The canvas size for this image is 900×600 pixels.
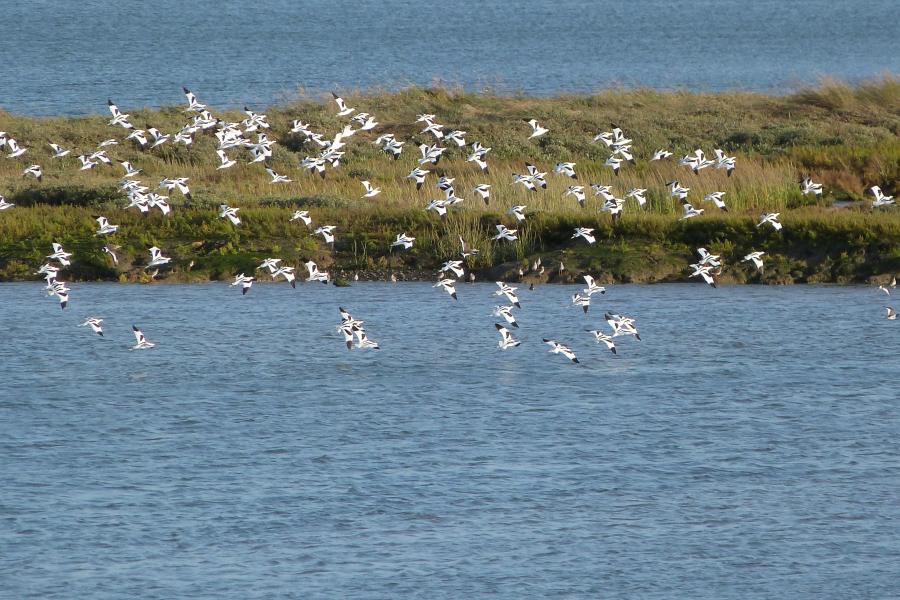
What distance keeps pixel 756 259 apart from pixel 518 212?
15.1ft

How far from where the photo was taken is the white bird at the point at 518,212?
102 feet

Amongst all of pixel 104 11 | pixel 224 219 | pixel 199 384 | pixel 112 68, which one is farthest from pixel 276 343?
pixel 104 11

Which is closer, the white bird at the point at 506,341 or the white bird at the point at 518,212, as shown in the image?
the white bird at the point at 506,341

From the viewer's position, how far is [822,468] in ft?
67.8

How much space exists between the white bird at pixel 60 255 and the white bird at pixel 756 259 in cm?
1246

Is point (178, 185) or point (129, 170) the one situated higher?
point (129, 170)

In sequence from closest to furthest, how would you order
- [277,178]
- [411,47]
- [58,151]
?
[277,178]
[58,151]
[411,47]

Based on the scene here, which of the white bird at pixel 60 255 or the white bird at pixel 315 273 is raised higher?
the white bird at pixel 60 255

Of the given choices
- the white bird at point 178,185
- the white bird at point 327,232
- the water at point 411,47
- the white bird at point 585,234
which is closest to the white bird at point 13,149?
the white bird at point 178,185

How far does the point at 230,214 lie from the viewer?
32.2m

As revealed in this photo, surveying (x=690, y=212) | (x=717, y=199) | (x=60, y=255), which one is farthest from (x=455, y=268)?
(x=60, y=255)

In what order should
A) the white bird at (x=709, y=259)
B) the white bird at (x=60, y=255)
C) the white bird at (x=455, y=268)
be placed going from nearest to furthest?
the white bird at (x=455, y=268) → the white bird at (x=709, y=259) → the white bird at (x=60, y=255)

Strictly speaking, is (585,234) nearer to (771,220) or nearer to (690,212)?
(690,212)

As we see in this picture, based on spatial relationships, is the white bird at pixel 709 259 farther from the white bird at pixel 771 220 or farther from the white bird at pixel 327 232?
the white bird at pixel 327 232
